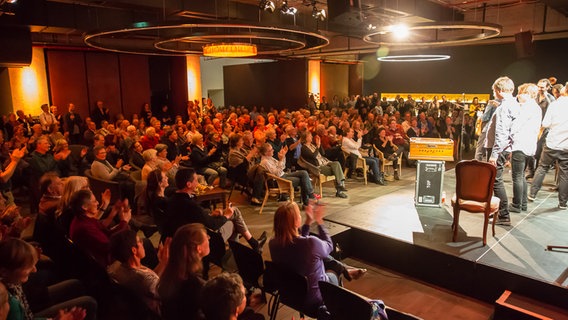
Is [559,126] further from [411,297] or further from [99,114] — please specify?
[99,114]

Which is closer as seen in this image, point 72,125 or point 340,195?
point 340,195

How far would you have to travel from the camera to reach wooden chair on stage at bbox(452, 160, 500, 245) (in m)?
3.96

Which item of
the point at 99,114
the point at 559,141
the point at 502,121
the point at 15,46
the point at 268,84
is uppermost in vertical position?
the point at 15,46

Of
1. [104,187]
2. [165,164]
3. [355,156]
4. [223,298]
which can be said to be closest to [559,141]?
[355,156]

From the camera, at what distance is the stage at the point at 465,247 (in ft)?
11.5

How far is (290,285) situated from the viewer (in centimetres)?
270

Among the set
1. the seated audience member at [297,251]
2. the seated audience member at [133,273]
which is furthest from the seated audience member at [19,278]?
the seated audience member at [297,251]

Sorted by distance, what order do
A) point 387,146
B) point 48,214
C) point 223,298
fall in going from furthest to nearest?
1. point 387,146
2. point 48,214
3. point 223,298

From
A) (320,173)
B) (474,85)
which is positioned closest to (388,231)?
(320,173)

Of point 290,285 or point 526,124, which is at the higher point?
point 526,124

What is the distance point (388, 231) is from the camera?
4.53 metres

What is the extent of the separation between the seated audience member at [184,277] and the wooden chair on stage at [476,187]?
285 cm

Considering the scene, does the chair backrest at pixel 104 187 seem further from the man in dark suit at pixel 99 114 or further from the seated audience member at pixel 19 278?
the man in dark suit at pixel 99 114

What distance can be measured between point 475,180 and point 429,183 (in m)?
1.48
